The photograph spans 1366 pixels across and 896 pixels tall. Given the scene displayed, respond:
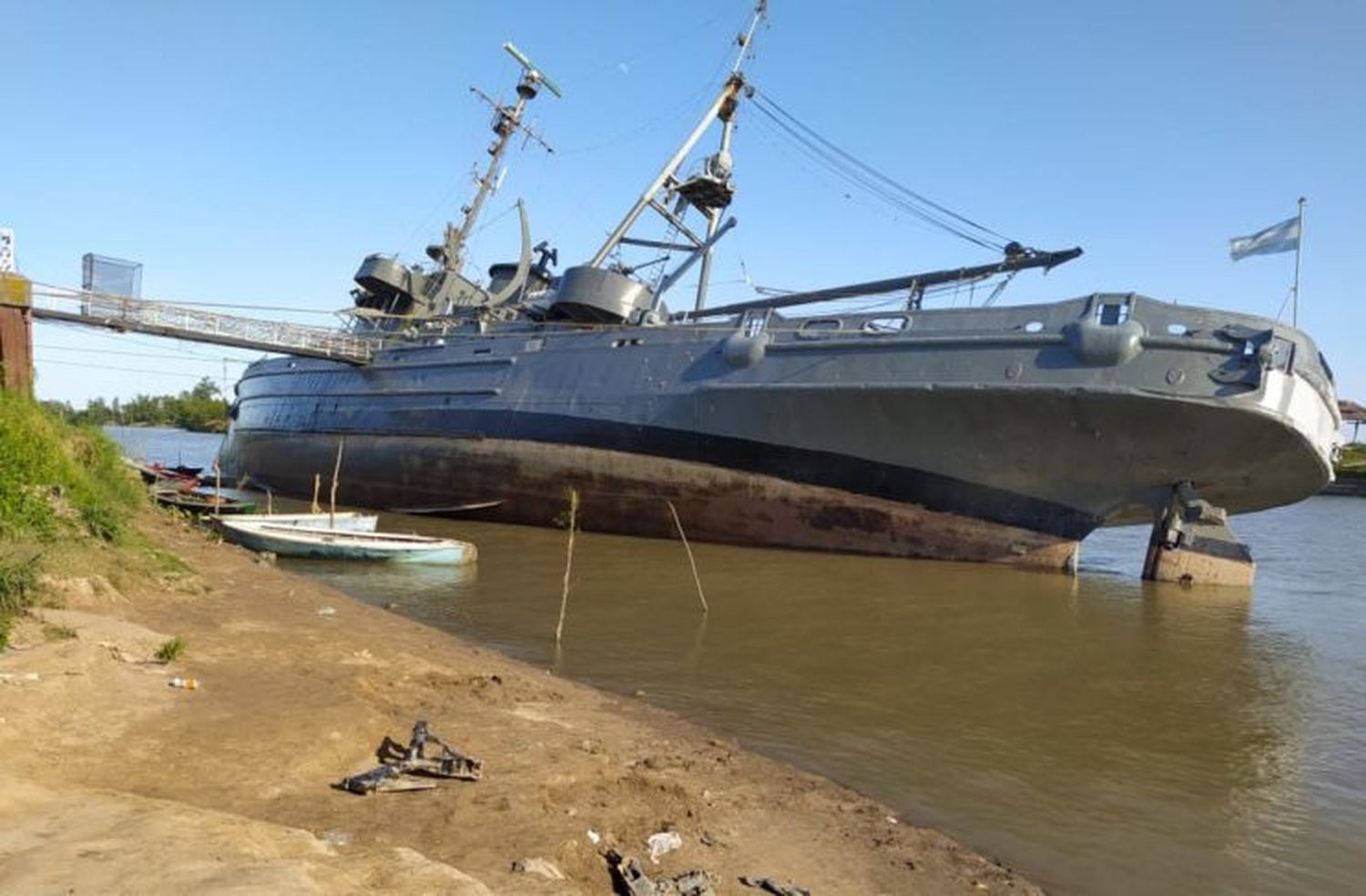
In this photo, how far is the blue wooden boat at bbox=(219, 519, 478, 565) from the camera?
1680 centimetres

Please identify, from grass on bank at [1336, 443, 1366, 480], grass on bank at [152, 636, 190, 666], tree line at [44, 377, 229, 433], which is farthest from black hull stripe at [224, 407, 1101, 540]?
tree line at [44, 377, 229, 433]

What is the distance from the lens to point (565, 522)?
21.5 metres

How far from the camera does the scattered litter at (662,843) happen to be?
4914 millimetres

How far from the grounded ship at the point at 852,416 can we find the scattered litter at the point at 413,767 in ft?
45.4

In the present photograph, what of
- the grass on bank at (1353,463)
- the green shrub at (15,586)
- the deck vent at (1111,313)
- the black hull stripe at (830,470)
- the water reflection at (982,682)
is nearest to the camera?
the water reflection at (982,682)

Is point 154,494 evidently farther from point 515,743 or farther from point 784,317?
point 515,743

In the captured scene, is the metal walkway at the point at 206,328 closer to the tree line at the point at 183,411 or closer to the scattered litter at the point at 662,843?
the scattered litter at the point at 662,843

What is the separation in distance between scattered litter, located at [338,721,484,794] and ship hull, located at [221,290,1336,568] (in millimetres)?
13849

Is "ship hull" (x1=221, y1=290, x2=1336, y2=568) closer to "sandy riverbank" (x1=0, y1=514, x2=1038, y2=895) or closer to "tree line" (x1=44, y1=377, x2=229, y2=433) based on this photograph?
"sandy riverbank" (x1=0, y1=514, x2=1038, y2=895)

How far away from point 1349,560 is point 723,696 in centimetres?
2573

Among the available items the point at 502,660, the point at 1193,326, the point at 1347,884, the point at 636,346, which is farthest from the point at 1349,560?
the point at 502,660

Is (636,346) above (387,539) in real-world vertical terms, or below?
above

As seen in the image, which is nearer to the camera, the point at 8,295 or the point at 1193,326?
the point at 1193,326

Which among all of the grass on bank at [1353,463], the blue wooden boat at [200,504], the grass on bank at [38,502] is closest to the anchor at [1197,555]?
the grass on bank at [38,502]
